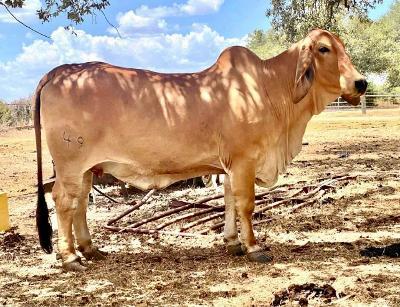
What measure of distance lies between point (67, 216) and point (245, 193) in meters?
1.71

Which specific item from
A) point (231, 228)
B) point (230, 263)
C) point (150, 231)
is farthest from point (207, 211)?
point (230, 263)

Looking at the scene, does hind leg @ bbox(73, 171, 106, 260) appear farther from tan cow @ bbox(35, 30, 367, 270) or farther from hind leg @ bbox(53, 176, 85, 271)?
hind leg @ bbox(53, 176, 85, 271)

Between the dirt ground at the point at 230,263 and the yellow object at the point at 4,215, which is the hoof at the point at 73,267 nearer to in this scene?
the dirt ground at the point at 230,263

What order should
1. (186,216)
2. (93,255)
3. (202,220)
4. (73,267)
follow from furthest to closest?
(186,216), (202,220), (93,255), (73,267)

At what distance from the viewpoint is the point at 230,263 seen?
5.93m

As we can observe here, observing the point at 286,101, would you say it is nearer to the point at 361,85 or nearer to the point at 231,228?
the point at 361,85

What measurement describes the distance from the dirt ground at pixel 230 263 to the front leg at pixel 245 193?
0.42ft

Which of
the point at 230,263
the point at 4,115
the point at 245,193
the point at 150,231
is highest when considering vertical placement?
the point at 4,115

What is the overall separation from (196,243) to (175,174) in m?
1.02

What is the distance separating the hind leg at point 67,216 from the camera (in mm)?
5883

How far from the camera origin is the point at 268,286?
5074 mm

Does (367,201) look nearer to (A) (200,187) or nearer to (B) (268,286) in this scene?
(A) (200,187)

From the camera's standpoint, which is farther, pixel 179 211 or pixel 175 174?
pixel 179 211

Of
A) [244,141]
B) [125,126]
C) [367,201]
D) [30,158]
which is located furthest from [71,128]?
[30,158]
